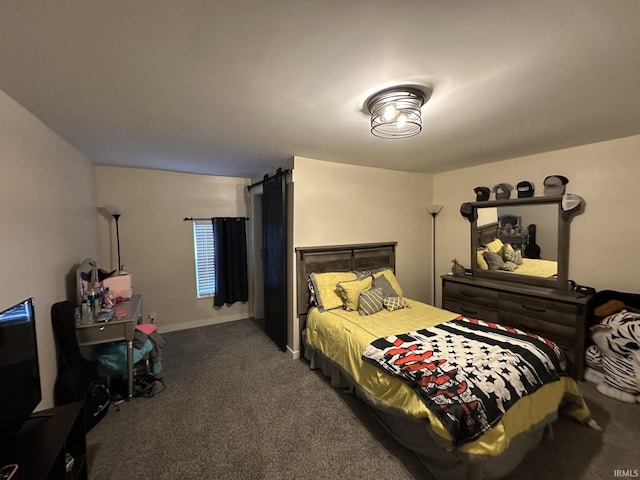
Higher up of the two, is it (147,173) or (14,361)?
(147,173)

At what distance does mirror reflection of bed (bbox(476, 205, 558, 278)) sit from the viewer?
120 inches

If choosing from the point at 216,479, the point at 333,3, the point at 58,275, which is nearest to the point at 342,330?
the point at 216,479

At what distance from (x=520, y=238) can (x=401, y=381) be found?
270 centimetres

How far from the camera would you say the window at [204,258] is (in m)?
4.18

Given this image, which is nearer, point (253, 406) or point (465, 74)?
point (465, 74)

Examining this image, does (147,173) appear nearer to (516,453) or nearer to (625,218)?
(516,453)

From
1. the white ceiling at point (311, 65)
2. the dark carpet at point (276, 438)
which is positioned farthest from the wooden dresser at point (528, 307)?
the white ceiling at point (311, 65)

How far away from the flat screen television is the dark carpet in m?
0.77

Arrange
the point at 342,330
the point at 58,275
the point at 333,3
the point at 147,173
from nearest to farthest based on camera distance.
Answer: the point at 333,3 → the point at 58,275 → the point at 342,330 → the point at 147,173

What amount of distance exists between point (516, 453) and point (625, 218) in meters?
2.62

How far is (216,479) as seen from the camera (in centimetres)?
162

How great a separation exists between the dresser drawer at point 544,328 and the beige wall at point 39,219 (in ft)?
14.4

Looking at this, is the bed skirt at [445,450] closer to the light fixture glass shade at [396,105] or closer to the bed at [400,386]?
the bed at [400,386]

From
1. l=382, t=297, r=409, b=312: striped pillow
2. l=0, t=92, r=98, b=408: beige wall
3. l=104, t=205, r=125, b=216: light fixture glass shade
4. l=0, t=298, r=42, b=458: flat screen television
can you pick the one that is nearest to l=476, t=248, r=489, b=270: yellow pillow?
l=382, t=297, r=409, b=312: striped pillow
